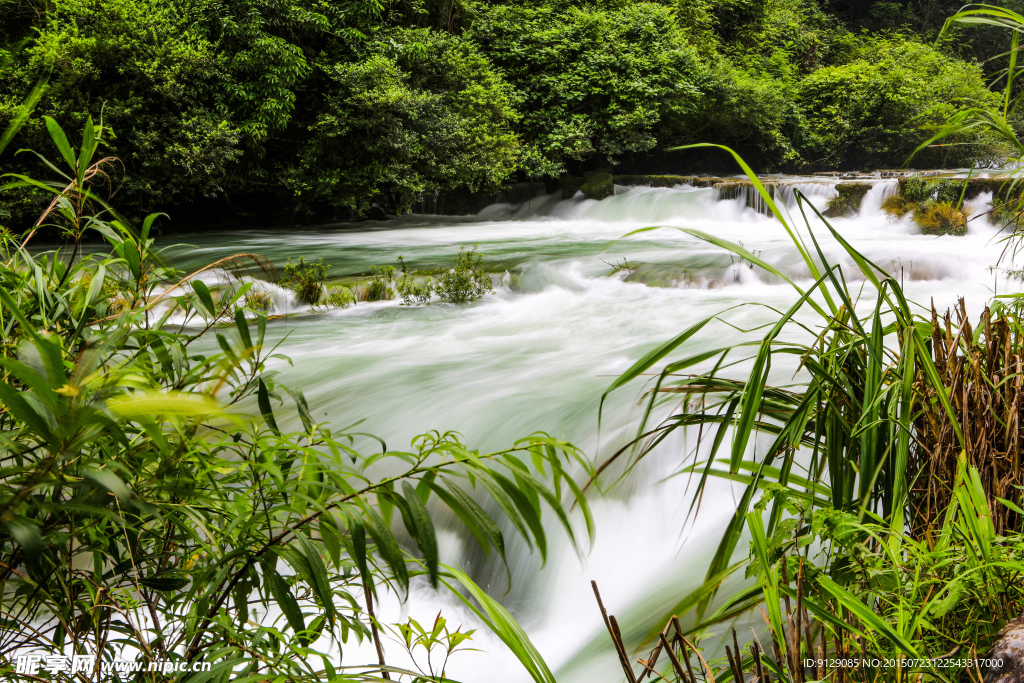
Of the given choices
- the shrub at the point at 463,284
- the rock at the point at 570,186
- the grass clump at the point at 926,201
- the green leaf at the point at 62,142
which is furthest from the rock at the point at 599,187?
the green leaf at the point at 62,142

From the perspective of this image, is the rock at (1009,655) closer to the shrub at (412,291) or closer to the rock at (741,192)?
the shrub at (412,291)

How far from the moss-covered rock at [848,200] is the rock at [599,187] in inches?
153

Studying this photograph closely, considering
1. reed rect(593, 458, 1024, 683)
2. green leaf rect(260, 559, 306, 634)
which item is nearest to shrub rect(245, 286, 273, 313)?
green leaf rect(260, 559, 306, 634)

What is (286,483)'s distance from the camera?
0.78m

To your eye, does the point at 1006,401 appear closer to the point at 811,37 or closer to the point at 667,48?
the point at 667,48

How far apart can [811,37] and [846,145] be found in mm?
4038

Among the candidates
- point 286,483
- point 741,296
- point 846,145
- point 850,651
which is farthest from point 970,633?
point 846,145

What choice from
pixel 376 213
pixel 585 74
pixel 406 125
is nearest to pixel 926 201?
pixel 585 74

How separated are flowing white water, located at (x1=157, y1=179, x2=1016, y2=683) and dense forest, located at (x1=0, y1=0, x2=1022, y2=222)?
1.11m

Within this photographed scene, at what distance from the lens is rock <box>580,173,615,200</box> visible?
12.6 meters

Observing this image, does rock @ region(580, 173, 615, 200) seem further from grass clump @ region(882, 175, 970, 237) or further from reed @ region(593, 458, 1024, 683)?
reed @ region(593, 458, 1024, 683)

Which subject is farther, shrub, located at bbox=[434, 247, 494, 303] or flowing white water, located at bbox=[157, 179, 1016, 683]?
shrub, located at bbox=[434, 247, 494, 303]

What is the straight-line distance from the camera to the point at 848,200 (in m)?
11.0

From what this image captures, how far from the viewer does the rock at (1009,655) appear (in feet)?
3.05
